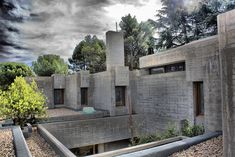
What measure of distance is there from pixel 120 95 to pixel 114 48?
11.2 feet

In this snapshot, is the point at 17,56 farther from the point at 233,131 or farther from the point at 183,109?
the point at 233,131

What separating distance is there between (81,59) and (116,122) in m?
20.7

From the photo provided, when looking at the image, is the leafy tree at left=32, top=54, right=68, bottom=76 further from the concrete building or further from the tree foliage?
the tree foliage

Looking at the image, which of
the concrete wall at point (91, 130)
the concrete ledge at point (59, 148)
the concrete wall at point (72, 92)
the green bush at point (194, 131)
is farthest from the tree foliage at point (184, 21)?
the concrete ledge at point (59, 148)

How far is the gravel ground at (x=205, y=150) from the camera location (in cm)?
466

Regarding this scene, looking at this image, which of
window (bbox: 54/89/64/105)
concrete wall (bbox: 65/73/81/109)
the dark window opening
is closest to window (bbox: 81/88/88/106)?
concrete wall (bbox: 65/73/81/109)

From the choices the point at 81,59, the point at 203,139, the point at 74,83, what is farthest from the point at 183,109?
the point at 81,59

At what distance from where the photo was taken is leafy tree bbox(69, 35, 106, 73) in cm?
2584

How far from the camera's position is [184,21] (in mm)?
21828

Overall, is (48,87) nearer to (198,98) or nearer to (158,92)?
(158,92)

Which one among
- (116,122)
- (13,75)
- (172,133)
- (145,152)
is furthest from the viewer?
(13,75)

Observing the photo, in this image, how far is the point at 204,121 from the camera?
734 cm

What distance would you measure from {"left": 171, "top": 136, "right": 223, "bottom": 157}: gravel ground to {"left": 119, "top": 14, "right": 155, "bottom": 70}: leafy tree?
69.0ft

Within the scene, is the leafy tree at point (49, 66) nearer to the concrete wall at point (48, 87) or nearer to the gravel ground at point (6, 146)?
the concrete wall at point (48, 87)
